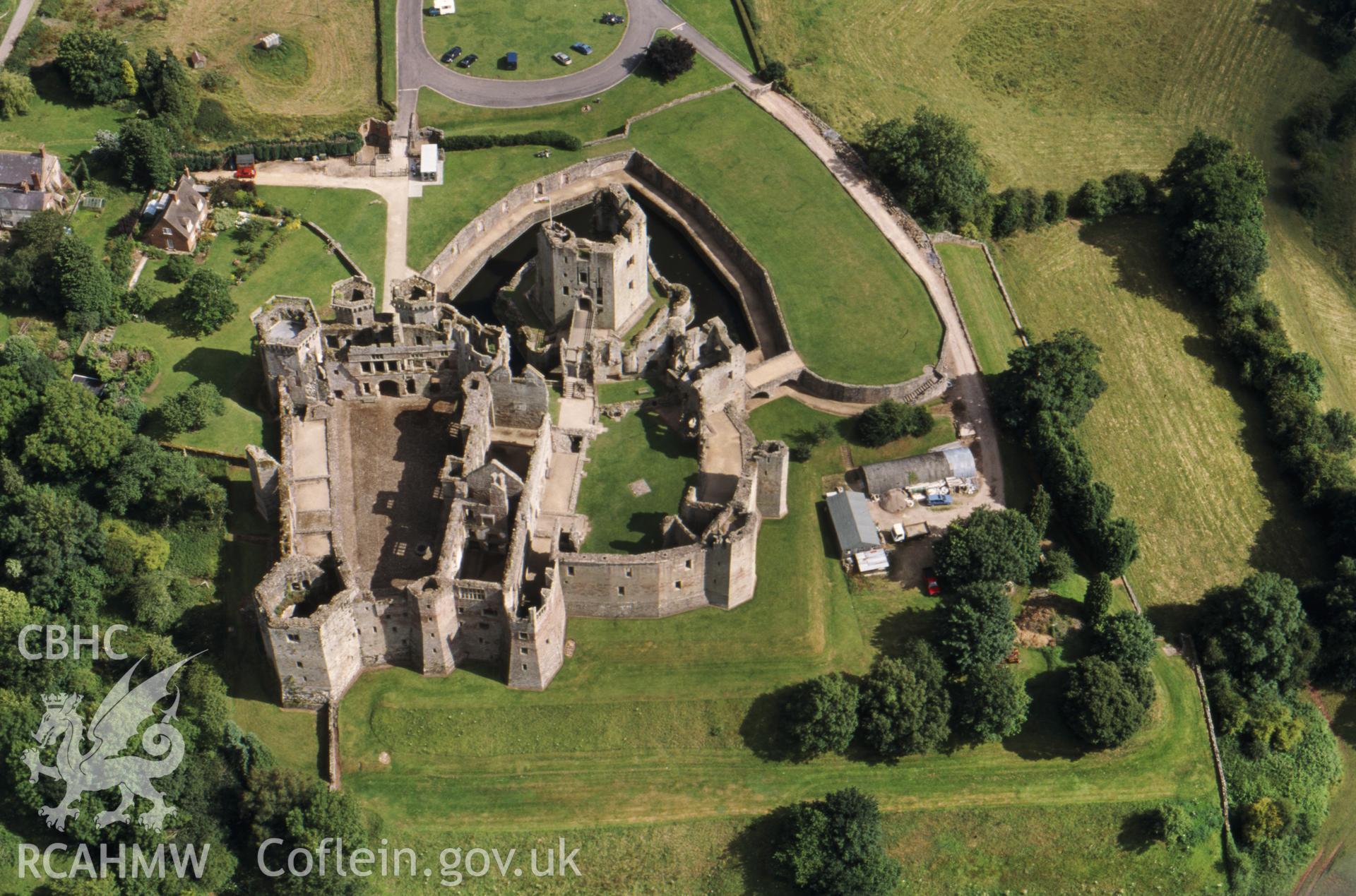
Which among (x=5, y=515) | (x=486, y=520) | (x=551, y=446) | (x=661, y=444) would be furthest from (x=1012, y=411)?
(x=5, y=515)

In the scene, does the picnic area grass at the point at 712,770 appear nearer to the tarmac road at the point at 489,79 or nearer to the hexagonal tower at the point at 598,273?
the hexagonal tower at the point at 598,273

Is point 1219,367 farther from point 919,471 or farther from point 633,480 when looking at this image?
point 633,480

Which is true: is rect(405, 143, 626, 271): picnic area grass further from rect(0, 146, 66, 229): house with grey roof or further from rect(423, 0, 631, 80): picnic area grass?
rect(0, 146, 66, 229): house with grey roof

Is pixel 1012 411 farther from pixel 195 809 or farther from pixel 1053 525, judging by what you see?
Result: pixel 195 809

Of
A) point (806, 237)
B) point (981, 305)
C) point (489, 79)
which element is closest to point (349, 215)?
point (489, 79)

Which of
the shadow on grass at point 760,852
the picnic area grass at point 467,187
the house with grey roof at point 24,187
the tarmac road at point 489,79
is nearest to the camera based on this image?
the shadow on grass at point 760,852

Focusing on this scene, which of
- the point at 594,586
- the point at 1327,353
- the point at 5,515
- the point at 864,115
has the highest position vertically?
the point at 864,115

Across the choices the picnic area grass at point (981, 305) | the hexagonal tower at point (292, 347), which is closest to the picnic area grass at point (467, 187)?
the hexagonal tower at point (292, 347)
